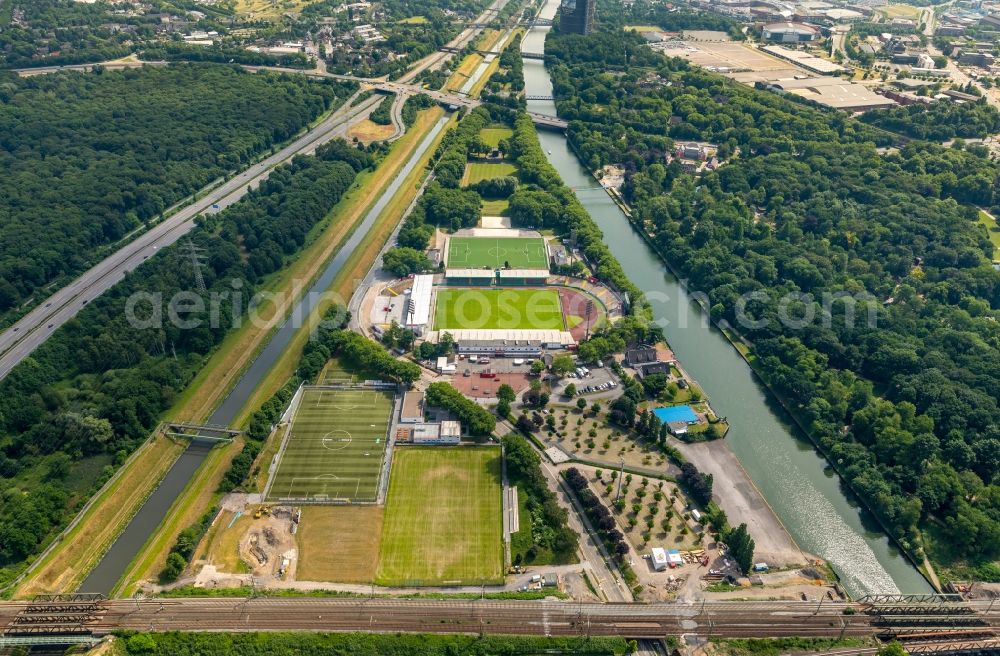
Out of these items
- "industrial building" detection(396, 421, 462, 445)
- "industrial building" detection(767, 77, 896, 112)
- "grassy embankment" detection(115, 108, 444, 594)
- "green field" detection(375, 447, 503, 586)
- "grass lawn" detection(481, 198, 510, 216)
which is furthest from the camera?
"industrial building" detection(767, 77, 896, 112)

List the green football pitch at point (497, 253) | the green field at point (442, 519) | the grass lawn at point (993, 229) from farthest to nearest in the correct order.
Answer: the grass lawn at point (993, 229)
the green football pitch at point (497, 253)
the green field at point (442, 519)

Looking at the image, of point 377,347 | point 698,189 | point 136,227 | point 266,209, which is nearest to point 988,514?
point 377,347

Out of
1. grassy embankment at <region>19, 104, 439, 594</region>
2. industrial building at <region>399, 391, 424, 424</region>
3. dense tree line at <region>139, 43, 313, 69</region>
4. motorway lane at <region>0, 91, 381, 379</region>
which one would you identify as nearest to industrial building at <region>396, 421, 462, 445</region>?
industrial building at <region>399, 391, 424, 424</region>

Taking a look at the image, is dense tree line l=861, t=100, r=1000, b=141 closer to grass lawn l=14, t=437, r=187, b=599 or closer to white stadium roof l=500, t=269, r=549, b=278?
white stadium roof l=500, t=269, r=549, b=278

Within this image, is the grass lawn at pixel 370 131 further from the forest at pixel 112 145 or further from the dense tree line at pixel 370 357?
the dense tree line at pixel 370 357

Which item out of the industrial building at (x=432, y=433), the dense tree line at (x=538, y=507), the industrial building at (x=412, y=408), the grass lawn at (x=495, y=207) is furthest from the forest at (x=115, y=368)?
the dense tree line at (x=538, y=507)

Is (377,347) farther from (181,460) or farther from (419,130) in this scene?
Answer: (419,130)
